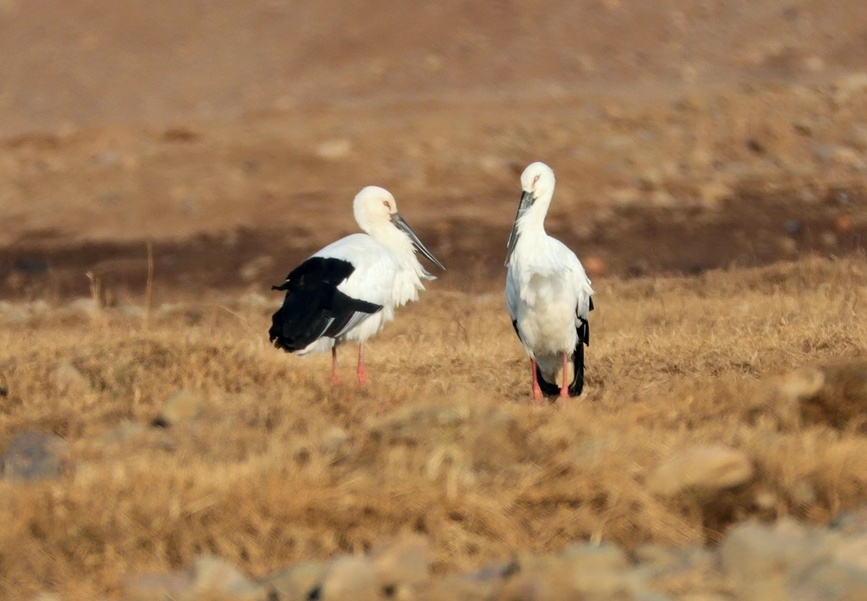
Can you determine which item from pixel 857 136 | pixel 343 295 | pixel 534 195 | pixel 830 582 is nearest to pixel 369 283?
pixel 343 295

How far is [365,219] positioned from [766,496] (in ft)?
16.9

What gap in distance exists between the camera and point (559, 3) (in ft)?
92.3

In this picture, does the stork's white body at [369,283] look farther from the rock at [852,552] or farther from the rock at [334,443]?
the rock at [852,552]

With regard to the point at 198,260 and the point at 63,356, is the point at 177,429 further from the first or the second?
the point at 198,260

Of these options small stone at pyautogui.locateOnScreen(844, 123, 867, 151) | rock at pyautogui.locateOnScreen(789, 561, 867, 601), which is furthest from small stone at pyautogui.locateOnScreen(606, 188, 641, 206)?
rock at pyautogui.locateOnScreen(789, 561, 867, 601)

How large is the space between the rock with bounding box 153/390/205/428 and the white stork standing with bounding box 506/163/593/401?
2.09m

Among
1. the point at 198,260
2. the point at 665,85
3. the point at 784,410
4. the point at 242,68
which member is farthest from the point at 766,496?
the point at 242,68

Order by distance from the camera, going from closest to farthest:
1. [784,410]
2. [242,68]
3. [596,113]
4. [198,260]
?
[784,410] → [198,260] → [596,113] → [242,68]

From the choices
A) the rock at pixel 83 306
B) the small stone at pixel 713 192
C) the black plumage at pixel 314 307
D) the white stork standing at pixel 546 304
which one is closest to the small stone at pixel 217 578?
the black plumage at pixel 314 307

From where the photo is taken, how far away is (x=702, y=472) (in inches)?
204

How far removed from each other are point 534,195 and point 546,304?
97 cm

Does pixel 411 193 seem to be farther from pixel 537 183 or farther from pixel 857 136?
pixel 537 183

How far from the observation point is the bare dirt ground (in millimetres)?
5355

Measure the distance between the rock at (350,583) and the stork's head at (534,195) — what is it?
14.4ft
